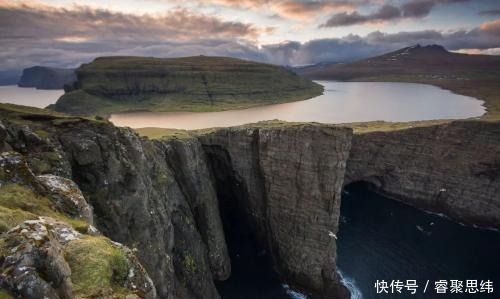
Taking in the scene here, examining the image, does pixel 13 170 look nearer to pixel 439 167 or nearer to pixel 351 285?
pixel 351 285

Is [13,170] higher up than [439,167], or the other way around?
[13,170]

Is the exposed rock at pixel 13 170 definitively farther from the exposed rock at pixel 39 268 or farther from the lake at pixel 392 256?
the lake at pixel 392 256

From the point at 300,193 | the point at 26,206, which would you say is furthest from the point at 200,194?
the point at 26,206

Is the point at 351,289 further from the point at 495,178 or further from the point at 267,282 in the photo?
the point at 495,178

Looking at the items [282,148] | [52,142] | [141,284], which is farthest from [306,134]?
[141,284]

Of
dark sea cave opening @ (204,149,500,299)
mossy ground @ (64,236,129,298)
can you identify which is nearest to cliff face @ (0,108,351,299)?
dark sea cave opening @ (204,149,500,299)

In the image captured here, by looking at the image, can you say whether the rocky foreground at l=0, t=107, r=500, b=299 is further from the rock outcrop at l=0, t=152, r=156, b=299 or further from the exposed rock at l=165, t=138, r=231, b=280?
the exposed rock at l=165, t=138, r=231, b=280
